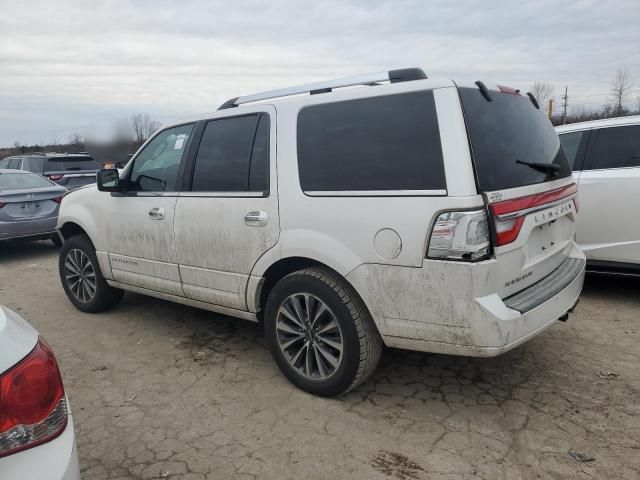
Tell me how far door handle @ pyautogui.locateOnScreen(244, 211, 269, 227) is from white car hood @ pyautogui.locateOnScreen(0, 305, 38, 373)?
1702 mm

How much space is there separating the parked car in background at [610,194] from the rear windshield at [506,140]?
5.99 feet

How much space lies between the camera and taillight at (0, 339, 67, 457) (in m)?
1.41

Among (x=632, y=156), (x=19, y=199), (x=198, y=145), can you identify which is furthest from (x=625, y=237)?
(x=19, y=199)

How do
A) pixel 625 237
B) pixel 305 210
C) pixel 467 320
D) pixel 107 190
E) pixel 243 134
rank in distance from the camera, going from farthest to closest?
pixel 625 237, pixel 107 190, pixel 243 134, pixel 305 210, pixel 467 320

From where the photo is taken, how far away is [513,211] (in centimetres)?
259

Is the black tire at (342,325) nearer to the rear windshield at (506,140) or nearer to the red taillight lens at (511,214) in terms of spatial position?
the red taillight lens at (511,214)

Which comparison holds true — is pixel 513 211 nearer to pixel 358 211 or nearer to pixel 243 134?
pixel 358 211

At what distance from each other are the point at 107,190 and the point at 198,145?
106 centimetres

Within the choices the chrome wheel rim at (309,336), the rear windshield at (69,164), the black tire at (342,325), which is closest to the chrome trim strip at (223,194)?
the black tire at (342,325)

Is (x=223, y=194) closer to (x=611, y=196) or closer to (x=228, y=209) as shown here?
(x=228, y=209)

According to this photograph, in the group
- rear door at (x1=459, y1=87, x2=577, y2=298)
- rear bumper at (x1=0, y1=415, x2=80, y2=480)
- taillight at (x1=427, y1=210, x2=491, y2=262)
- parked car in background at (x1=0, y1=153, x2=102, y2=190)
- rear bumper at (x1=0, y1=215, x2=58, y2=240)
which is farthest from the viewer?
parked car in background at (x1=0, y1=153, x2=102, y2=190)

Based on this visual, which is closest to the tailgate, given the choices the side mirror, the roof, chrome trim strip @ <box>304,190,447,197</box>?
chrome trim strip @ <box>304,190,447,197</box>

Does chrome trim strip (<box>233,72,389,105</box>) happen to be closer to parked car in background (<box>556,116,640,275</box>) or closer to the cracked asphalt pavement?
the cracked asphalt pavement

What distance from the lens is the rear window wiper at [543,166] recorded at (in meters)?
2.82
